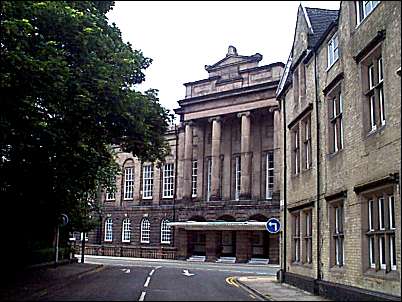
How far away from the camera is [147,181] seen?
209ft

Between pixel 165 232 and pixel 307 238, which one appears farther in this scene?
pixel 165 232

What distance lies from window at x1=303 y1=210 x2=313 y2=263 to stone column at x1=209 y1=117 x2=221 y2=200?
3235 centimetres

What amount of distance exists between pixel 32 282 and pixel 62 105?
316 inches

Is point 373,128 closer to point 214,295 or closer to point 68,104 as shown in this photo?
point 214,295

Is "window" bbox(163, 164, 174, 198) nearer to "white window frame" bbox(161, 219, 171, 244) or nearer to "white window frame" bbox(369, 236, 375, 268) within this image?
"white window frame" bbox(161, 219, 171, 244)

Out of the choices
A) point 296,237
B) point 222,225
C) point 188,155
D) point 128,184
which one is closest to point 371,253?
point 296,237

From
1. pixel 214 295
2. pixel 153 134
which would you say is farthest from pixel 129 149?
pixel 214 295

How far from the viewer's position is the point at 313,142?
2044 cm

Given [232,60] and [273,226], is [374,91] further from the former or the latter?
[232,60]

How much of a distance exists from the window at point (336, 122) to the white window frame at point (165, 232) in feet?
135

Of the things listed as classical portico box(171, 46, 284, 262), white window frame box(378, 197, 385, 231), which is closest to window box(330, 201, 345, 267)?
white window frame box(378, 197, 385, 231)

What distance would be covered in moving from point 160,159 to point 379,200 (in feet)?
37.5

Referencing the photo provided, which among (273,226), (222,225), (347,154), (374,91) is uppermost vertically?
(374,91)

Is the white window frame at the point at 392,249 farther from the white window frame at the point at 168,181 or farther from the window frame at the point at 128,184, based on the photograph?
the window frame at the point at 128,184
